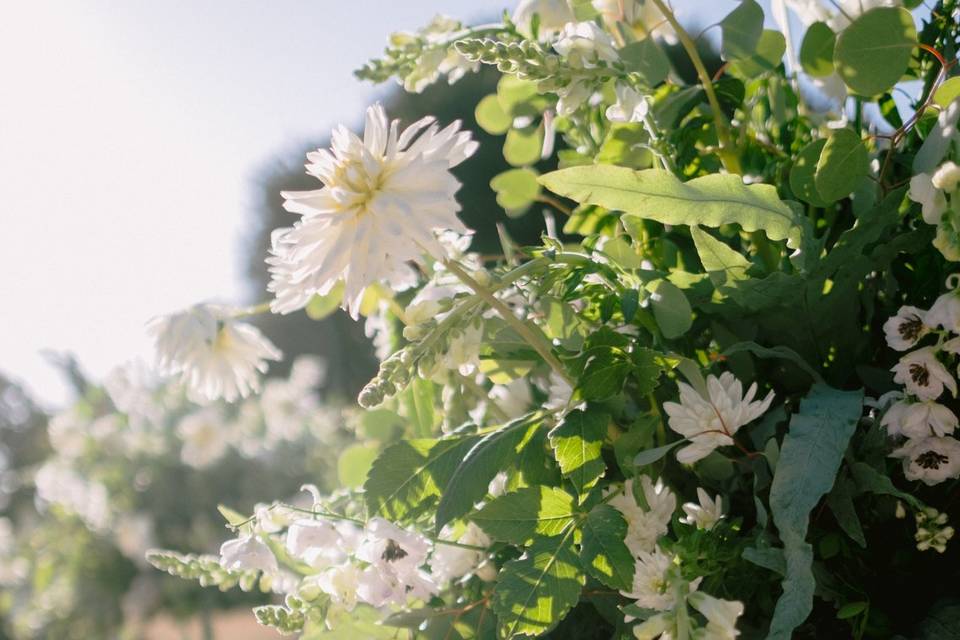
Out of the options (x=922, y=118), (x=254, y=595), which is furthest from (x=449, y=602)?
(x=254, y=595)

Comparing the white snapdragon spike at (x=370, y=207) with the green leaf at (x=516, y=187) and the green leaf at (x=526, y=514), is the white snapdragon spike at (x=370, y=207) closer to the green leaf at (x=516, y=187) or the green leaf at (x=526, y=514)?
the green leaf at (x=526, y=514)

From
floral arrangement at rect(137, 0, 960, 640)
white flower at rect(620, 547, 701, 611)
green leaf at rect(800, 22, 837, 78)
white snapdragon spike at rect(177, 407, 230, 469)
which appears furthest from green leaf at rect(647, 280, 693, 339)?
white snapdragon spike at rect(177, 407, 230, 469)

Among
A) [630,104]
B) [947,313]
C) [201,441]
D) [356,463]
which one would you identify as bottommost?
[201,441]

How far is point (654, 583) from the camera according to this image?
0.38m

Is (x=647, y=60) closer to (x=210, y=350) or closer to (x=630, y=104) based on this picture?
(x=630, y=104)

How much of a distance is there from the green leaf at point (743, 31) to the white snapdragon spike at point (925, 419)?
0.24 meters

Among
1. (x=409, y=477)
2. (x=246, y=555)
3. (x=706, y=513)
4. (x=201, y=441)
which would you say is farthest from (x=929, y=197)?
(x=201, y=441)

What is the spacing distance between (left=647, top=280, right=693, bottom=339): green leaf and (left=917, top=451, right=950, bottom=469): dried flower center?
121 millimetres

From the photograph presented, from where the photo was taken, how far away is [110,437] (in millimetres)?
2383

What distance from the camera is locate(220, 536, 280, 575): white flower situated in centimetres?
45

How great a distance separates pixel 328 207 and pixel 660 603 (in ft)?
→ 0.73

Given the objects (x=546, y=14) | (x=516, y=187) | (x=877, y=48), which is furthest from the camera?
(x=516, y=187)

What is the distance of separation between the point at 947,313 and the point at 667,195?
131mm

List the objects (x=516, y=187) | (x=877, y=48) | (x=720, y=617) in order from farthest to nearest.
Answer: (x=516, y=187) < (x=877, y=48) < (x=720, y=617)
